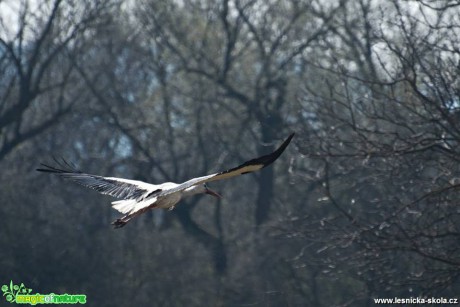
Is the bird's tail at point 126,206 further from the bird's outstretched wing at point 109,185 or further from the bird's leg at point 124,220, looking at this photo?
the bird's outstretched wing at point 109,185

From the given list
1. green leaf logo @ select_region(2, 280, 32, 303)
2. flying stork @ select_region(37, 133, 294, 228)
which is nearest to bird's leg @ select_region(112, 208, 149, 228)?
flying stork @ select_region(37, 133, 294, 228)

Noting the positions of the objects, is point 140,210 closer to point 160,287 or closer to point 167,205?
point 167,205

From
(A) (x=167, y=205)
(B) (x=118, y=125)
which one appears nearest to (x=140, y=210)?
(A) (x=167, y=205)

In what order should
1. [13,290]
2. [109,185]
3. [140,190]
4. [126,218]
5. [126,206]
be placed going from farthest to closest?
[13,290] < [109,185] < [140,190] < [126,206] < [126,218]

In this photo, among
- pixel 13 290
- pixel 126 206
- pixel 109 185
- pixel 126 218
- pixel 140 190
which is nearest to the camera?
pixel 126 218

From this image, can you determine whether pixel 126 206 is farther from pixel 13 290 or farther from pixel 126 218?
pixel 13 290

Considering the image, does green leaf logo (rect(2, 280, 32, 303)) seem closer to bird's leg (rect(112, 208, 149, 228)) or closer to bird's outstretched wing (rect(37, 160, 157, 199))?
bird's outstretched wing (rect(37, 160, 157, 199))

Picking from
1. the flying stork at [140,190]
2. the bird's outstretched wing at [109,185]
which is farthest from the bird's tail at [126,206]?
the bird's outstretched wing at [109,185]

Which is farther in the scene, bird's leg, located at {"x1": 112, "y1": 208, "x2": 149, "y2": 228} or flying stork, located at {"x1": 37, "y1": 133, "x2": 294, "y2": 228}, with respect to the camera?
bird's leg, located at {"x1": 112, "y1": 208, "x2": 149, "y2": 228}

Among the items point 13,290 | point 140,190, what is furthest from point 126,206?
point 13,290

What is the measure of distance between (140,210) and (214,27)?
835 inches

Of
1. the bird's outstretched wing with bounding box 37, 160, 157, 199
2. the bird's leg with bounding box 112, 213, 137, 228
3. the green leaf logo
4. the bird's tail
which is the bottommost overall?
the bird's leg with bounding box 112, 213, 137, 228

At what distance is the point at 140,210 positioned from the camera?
10.9 meters

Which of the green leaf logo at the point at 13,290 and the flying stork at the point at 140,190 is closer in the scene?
the flying stork at the point at 140,190
